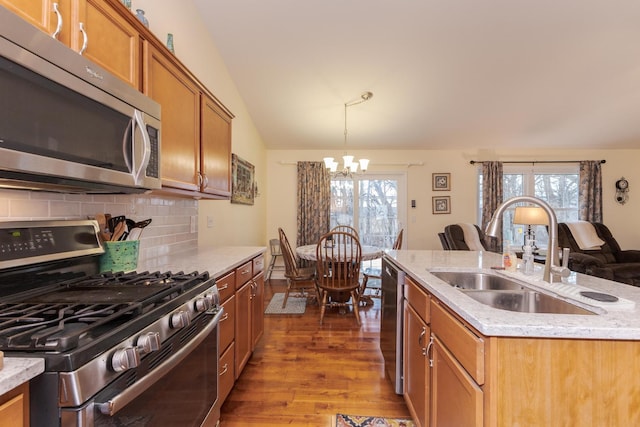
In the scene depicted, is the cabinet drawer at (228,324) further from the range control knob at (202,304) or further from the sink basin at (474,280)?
the sink basin at (474,280)

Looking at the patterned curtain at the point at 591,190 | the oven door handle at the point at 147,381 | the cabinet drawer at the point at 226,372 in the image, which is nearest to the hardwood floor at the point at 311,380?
the cabinet drawer at the point at 226,372

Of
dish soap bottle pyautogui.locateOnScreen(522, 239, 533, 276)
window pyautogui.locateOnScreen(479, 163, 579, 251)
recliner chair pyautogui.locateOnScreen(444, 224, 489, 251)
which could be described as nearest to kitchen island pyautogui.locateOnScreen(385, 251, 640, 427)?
dish soap bottle pyautogui.locateOnScreen(522, 239, 533, 276)

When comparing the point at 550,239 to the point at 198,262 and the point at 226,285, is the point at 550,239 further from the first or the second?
the point at 198,262

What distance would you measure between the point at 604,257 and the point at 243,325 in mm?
5136

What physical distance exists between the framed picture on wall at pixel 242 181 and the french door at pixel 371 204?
1.58m

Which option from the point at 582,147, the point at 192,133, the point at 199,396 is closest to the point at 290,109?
the point at 192,133

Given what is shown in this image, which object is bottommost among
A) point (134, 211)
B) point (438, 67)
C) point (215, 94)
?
point (134, 211)

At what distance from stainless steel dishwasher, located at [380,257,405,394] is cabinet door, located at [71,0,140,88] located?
171cm

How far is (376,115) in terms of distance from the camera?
4047mm

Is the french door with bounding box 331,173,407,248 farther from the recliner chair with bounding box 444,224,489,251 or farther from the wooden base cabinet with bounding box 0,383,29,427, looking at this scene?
the wooden base cabinet with bounding box 0,383,29,427

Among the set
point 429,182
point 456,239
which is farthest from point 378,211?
point 456,239

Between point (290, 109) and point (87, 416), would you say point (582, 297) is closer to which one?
point (87, 416)

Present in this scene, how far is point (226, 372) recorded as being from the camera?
1.61m

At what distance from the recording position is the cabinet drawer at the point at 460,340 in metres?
0.85
